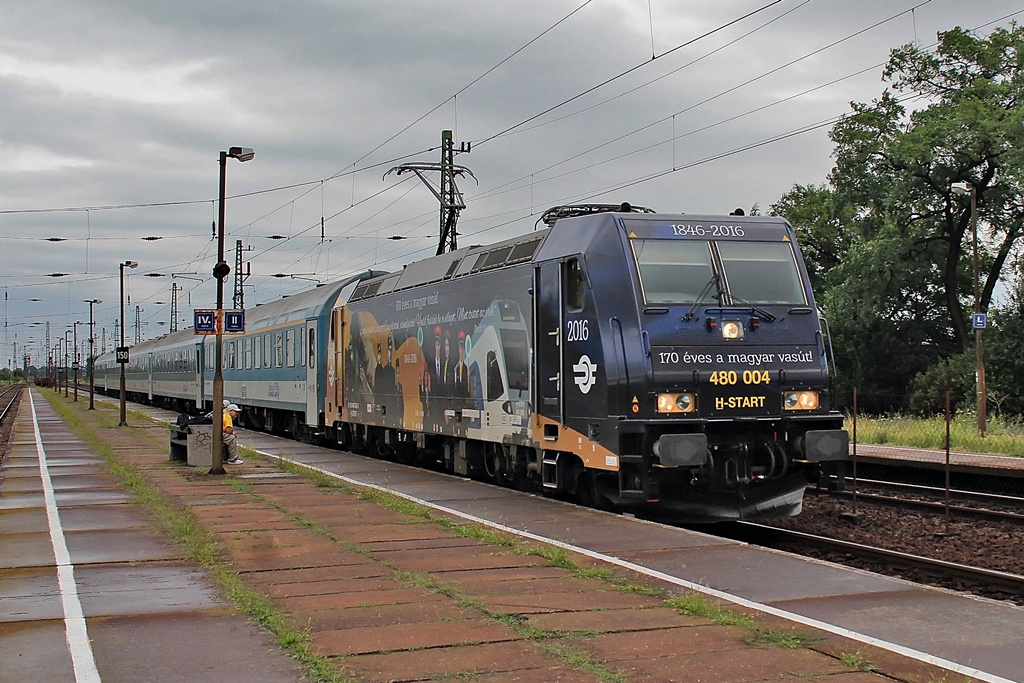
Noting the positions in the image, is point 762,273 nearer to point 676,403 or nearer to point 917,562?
point 676,403

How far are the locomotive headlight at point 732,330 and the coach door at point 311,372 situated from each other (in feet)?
47.9

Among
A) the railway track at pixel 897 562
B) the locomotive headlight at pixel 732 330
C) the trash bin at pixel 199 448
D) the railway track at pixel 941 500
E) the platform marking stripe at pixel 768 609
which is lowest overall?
the railway track at pixel 941 500

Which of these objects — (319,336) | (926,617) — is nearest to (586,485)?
(926,617)

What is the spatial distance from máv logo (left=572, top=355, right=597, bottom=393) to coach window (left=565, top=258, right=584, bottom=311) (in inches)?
24.7

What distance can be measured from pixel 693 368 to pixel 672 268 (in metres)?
1.17

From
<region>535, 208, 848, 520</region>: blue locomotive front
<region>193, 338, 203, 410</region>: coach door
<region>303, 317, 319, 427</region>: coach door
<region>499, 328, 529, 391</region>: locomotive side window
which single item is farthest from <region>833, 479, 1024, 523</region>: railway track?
<region>193, 338, 203, 410</region>: coach door

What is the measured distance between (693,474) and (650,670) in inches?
238

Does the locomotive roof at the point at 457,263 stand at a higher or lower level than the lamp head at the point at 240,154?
lower

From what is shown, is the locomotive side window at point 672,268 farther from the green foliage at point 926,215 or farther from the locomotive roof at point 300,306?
the green foliage at point 926,215

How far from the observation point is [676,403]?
37.5 ft

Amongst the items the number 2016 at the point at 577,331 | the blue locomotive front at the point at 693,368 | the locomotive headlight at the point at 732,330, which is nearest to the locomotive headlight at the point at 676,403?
the blue locomotive front at the point at 693,368

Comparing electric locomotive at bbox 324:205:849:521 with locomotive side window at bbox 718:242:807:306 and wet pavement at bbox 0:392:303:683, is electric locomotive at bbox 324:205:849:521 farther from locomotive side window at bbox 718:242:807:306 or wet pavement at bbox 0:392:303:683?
wet pavement at bbox 0:392:303:683

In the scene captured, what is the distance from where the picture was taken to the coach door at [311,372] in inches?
986

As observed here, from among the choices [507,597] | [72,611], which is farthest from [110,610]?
[507,597]
